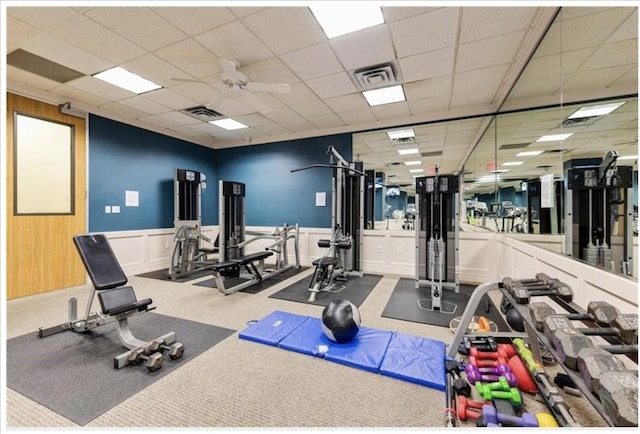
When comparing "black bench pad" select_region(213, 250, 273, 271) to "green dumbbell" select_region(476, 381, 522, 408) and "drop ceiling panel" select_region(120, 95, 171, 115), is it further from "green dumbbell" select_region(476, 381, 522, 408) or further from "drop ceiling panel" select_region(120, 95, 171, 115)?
"green dumbbell" select_region(476, 381, 522, 408)

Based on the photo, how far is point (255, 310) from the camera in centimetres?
326

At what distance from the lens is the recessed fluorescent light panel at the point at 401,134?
18.0 ft

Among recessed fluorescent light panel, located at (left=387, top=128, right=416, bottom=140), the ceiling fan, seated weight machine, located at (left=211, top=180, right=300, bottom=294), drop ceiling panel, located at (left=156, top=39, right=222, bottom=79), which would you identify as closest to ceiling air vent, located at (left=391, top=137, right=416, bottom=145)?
recessed fluorescent light panel, located at (left=387, top=128, right=416, bottom=140)

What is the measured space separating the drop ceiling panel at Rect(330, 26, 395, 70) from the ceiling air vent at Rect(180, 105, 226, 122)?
269cm

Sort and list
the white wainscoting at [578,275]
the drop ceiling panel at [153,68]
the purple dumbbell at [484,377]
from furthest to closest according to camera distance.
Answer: the drop ceiling panel at [153,68] < the purple dumbbell at [484,377] < the white wainscoting at [578,275]

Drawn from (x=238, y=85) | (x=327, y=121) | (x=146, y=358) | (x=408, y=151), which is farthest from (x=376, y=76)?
(x=146, y=358)

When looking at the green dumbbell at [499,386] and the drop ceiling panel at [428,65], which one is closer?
the green dumbbell at [499,386]

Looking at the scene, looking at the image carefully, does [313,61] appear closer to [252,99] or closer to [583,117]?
[252,99]

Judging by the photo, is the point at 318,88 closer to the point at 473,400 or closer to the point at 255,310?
the point at 255,310

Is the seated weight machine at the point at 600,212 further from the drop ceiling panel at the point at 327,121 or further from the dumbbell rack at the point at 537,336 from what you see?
the drop ceiling panel at the point at 327,121

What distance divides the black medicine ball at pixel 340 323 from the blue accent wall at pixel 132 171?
4453mm

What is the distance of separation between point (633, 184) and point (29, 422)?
13.9 feet

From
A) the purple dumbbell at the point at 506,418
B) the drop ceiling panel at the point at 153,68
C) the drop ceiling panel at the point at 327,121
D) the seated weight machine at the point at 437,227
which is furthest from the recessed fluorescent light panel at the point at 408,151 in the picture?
the purple dumbbell at the point at 506,418

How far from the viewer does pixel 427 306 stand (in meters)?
3.39
